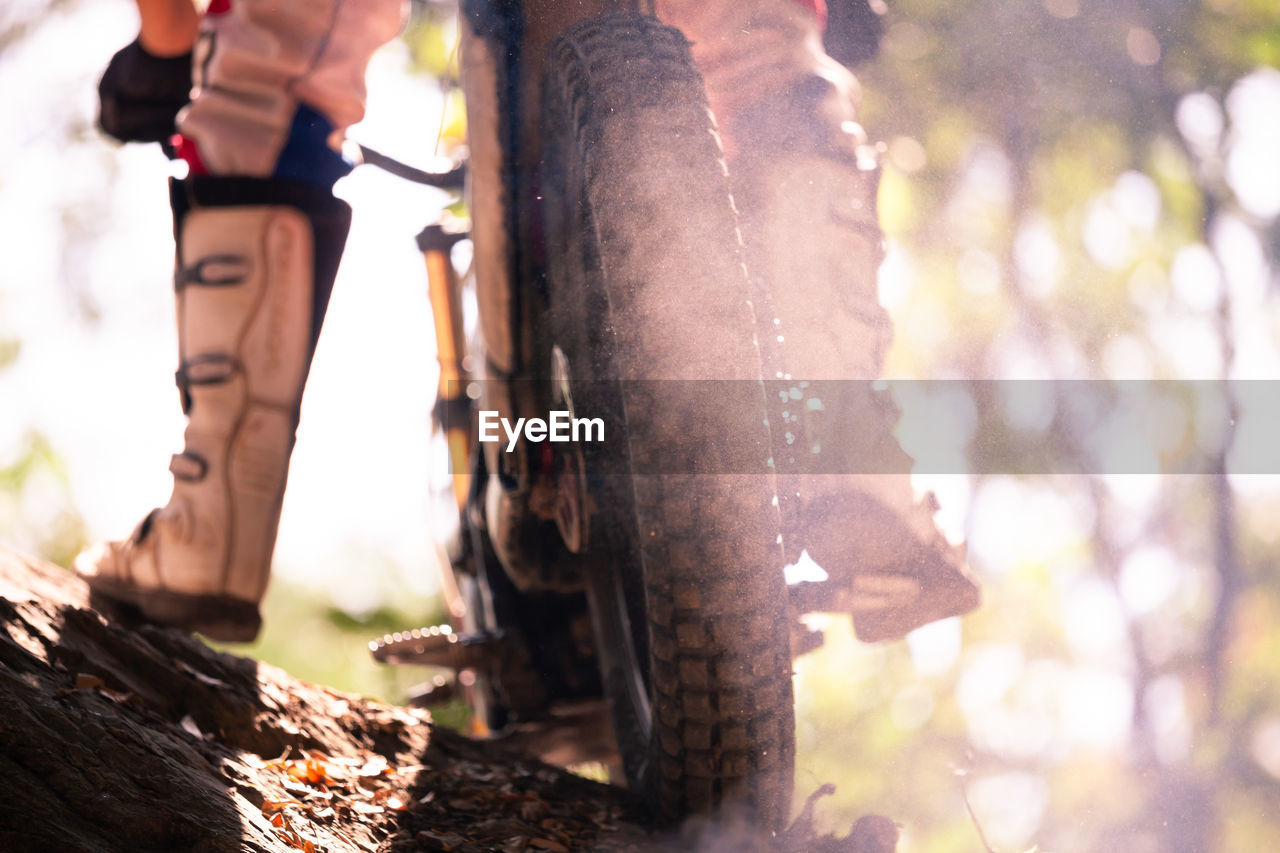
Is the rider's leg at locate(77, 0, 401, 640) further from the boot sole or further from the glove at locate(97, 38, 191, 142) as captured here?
the glove at locate(97, 38, 191, 142)

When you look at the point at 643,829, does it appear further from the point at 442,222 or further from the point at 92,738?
the point at 442,222

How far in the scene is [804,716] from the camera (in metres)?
1.16

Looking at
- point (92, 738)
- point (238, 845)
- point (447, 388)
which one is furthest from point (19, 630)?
point (447, 388)

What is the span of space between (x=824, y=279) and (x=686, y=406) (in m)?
0.39

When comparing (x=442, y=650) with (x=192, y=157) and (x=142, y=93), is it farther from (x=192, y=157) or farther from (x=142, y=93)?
(x=142, y=93)

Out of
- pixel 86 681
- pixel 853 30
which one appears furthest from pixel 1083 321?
pixel 86 681

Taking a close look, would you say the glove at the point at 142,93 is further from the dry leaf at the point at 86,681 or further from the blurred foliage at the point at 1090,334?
the blurred foliage at the point at 1090,334

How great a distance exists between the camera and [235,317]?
144 centimetres

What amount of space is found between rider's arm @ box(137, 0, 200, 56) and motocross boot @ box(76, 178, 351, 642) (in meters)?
0.43

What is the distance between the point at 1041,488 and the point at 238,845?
502 cm

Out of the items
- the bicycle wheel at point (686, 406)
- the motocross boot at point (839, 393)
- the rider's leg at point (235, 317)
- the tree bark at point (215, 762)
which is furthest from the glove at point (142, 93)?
the motocross boot at point (839, 393)

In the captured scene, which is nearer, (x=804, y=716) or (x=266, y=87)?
(x=804, y=716)
